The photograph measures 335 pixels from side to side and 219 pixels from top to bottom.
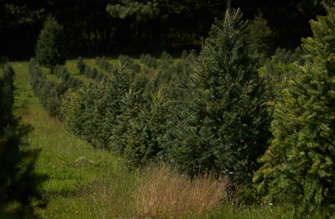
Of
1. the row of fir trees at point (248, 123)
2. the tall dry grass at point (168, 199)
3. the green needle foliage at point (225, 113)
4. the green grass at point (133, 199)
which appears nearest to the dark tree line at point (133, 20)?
the row of fir trees at point (248, 123)

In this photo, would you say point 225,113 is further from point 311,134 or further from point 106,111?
point 106,111

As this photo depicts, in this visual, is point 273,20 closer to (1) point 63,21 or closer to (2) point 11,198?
(1) point 63,21

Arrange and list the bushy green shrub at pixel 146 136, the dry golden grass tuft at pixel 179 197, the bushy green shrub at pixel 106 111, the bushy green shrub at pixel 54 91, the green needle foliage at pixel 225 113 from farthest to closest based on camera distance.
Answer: the bushy green shrub at pixel 54 91 < the bushy green shrub at pixel 106 111 < the bushy green shrub at pixel 146 136 < the green needle foliage at pixel 225 113 < the dry golden grass tuft at pixel 179 197

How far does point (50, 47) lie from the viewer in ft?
91.0

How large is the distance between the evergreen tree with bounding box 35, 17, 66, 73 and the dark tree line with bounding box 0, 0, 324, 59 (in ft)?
29.8

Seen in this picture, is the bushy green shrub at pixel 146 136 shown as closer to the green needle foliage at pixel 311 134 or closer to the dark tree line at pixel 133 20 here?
the green needle foliage at pixel 311 134

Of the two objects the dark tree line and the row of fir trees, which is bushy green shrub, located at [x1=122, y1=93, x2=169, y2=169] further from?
→ the dark tree line

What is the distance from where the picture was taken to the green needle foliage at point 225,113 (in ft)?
17.9

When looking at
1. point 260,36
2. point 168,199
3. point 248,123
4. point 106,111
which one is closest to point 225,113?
point 248,123

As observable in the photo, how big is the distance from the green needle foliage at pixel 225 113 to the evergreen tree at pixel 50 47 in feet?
79.7

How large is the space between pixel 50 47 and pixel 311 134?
88.1 feet

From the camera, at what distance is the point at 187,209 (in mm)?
4684

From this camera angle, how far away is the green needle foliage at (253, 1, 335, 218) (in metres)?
3.99

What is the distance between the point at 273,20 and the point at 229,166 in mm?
41323
